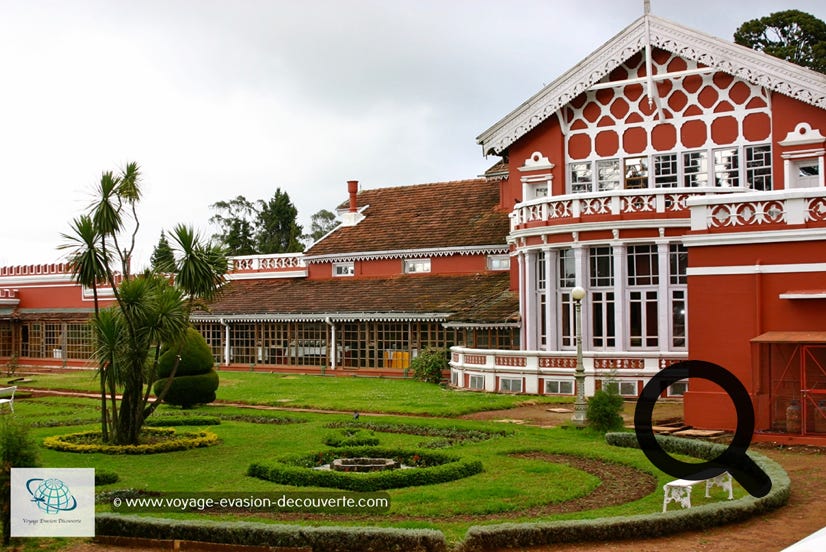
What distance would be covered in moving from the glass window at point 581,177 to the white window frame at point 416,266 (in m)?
8.97

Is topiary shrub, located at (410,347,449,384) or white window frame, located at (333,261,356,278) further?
white window frame, located at (333,261,356,278)

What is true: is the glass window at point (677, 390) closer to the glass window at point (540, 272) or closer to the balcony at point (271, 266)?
the glass window at point (540, 272)

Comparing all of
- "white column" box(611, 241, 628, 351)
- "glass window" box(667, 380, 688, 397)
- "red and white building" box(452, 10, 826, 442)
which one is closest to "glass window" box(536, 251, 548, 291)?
"red and white building" box(452, 10, 826, 442)

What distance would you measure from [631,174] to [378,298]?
11.6m

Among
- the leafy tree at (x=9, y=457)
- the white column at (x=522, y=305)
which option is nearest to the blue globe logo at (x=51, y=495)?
the leafy tree at (x=9, y=457)

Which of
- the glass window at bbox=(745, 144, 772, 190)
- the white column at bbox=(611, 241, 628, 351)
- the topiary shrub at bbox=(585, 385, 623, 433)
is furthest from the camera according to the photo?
the glass window at bbox=(745, 144, 772, 190)

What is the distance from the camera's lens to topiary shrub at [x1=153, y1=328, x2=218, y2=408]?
23375 mm

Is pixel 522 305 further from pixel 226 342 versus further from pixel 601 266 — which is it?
pixel 226 342

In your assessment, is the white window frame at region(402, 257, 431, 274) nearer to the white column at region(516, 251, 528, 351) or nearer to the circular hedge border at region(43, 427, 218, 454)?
the white column at region(516, 251, 528, 351)

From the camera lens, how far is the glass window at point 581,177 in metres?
29.5

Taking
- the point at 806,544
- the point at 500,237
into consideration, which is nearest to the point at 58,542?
the point at 806,544

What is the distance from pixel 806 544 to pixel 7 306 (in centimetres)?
5108

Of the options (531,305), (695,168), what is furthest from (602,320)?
(695,168)

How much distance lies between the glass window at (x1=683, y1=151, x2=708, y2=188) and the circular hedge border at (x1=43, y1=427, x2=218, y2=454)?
16.9 m
